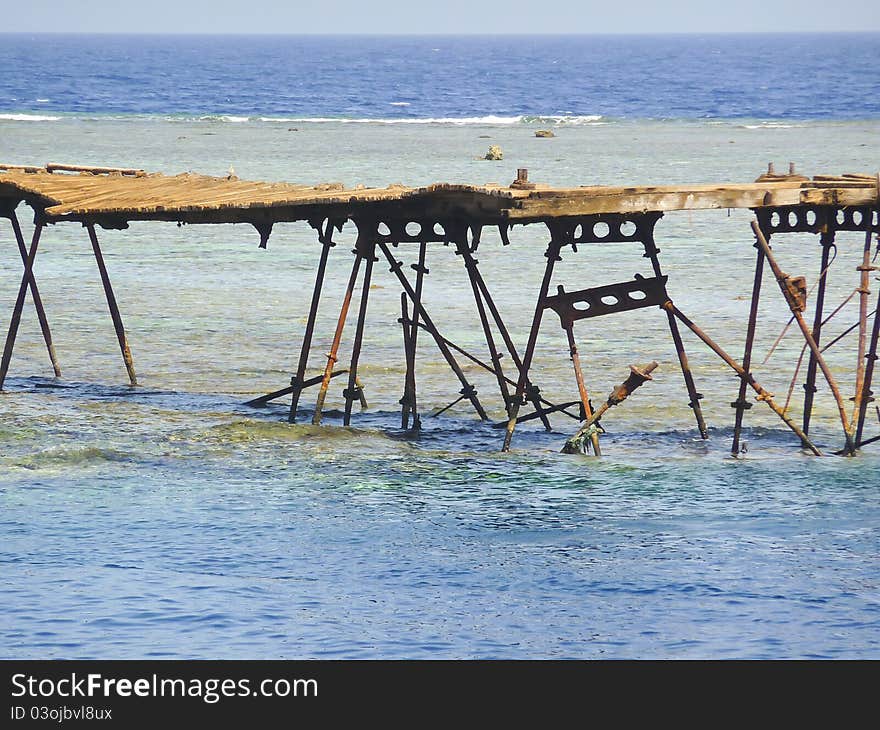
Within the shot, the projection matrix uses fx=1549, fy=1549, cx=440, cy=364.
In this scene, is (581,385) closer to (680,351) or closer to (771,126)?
(680,351)

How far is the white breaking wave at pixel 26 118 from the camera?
64625 mm

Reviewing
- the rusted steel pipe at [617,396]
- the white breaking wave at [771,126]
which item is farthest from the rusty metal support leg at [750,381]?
the white breaking wave at [771,126]

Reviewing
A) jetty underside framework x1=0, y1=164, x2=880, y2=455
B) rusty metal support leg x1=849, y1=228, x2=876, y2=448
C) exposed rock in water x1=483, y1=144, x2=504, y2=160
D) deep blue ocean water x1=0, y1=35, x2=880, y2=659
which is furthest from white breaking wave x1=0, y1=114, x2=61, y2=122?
rusty metal support leg x1=849, y1=228, x2=876, y2=448

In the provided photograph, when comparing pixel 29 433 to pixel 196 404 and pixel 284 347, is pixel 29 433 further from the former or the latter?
pixel 284 347

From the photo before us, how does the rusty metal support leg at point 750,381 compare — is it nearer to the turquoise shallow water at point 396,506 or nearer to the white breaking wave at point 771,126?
the turquoise shallow water at point 396,506

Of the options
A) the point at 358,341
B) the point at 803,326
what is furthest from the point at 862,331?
the point at 358,341

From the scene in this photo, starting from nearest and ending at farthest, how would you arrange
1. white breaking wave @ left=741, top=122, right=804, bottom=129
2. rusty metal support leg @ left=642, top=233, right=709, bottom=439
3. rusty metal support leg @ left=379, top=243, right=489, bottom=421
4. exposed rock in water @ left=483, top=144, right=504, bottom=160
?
1. rusty metal support leg @ left=642, top=233, right=709, bottom=439
2. rusty metal support leg @ left=379, top=243, right=489, bottom=421
3. exposed rock in water @ left=483, top=144, right=504, bottom=160
4. white breaking wave @ left=741, top=122, right=804, bottom=129

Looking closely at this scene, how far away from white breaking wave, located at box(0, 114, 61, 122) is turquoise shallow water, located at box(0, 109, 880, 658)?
43.8 meters

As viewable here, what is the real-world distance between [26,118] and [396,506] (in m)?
57.8

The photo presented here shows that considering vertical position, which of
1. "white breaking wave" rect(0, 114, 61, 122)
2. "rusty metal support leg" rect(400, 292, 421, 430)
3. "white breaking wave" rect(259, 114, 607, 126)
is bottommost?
"white breaking wave" rect(0, 114, 61, 122)

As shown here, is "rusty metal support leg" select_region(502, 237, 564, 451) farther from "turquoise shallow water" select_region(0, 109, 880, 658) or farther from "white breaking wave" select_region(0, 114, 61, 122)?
"white breaking wave" select_region(0, 114, 61, 122)

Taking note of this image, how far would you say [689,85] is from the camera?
101750mm

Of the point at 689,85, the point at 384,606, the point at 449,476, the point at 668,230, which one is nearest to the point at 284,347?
the point at 449,476

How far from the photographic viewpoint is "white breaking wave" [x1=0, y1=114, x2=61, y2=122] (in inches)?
2544
